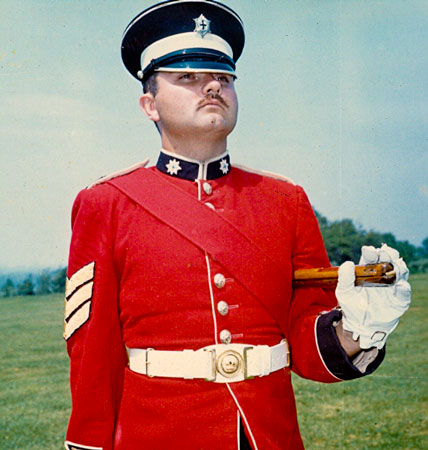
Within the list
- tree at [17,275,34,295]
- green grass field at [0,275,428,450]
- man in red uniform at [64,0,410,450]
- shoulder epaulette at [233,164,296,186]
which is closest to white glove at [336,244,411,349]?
man in red uniform at [64,0,410,450]

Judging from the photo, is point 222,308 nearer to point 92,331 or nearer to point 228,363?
point 228,363

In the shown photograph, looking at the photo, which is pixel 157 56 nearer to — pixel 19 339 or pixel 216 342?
pixel 216 342

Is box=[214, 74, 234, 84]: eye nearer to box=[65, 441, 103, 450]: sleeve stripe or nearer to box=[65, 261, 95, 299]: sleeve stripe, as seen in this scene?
box=[65, 261, 95, 299]: sleeve stripe

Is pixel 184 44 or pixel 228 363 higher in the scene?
pixel 184 44

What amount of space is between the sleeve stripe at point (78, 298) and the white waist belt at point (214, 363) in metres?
0.25

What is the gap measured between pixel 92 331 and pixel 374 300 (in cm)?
84

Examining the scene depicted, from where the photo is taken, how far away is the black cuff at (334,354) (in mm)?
1814

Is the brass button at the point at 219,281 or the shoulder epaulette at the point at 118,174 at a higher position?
the shoulder epaulette at the point at 118,174

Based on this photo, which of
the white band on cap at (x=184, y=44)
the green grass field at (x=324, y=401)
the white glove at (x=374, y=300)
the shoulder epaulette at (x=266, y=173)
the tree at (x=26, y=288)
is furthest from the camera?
the tree at (x=26, y=288)

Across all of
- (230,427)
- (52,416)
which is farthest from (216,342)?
(52,416)

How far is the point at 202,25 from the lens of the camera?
1.95 metres

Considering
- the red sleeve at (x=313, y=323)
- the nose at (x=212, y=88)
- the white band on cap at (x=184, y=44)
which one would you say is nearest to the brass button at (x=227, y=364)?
the red sleeve at (x=313, y=323)

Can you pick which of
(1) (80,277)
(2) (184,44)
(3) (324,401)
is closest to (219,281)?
(1) (80,277)

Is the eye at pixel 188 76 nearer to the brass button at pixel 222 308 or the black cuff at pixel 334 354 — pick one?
the brass button at pixel 222 308
